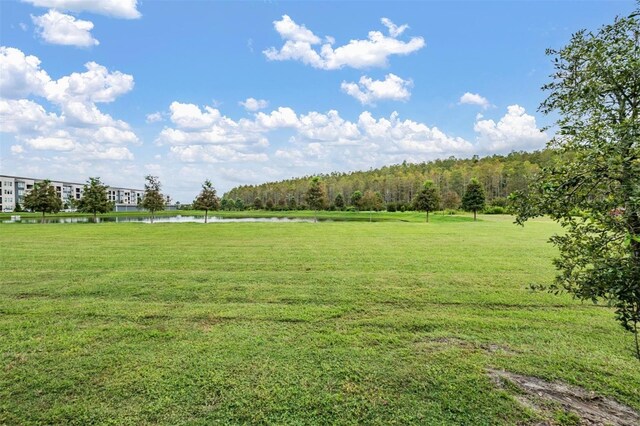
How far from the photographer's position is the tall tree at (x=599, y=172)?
245 cm

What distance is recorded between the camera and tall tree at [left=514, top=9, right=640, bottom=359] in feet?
8.02

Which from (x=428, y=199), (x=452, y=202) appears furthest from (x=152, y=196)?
(x=452, y=202)

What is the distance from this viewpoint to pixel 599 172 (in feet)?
8.82

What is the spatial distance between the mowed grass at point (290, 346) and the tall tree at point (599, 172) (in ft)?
5.36

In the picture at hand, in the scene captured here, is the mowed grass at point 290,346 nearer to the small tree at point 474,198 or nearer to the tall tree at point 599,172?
the tall tree at point 599,172

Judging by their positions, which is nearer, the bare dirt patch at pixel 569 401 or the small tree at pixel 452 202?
the bare dirt patch at pixel 569 401

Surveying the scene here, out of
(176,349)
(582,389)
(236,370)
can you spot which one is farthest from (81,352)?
(582,389)

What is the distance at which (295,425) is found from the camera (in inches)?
123

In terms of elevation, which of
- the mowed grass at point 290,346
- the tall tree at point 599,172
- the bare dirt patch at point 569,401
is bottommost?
the bare dirt patch at point 569,401

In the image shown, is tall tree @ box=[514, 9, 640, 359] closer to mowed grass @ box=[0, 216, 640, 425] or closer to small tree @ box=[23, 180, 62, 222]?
mowed grass @ box=[0, 216, 640, 425]

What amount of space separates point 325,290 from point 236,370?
3.66m

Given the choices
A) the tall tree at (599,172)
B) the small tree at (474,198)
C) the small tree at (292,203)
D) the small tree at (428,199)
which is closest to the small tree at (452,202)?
the small tree at (474,198)

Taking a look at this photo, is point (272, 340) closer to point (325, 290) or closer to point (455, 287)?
point (325, 290)

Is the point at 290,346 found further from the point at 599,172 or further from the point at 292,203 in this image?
the point at 292,203
